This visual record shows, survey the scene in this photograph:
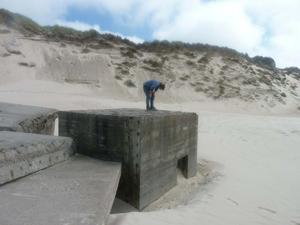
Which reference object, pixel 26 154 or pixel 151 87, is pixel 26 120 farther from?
pixel 151 87

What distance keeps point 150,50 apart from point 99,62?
5709 millimetres

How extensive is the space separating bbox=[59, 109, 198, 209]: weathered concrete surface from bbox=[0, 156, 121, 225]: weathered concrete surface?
1.84 feet

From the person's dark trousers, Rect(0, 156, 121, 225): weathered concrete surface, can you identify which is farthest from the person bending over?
Rect(0, 156, 121, 225): weathered concrete surface

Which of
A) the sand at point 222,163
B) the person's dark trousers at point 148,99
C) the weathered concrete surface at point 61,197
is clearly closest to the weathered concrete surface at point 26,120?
the weathered concrete surface at point 61,197

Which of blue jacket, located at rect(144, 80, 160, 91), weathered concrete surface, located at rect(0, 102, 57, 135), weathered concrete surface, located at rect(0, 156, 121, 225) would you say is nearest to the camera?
weathered concrete surface, located at rect(0, 156, 121, 225)

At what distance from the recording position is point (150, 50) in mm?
29625

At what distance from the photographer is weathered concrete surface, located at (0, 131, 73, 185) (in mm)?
3999

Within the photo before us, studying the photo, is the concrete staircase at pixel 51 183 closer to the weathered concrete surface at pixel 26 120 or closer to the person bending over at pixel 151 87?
the weathered concrete surface at pixel 26 120

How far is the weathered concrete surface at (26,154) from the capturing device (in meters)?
4.00

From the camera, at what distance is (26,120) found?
273 inches

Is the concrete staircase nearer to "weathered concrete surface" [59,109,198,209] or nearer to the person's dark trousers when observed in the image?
"weathered concrete surface" [59,109,198,209]

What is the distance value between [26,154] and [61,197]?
3.46 ft

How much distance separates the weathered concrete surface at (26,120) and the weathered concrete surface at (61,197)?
176 cm

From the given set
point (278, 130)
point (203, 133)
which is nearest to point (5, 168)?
point (203, 133)
